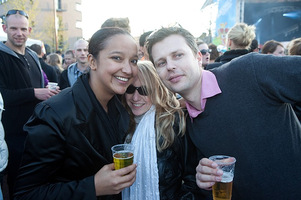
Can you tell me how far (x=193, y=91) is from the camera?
1.92 m

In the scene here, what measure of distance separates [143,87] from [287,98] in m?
1.34

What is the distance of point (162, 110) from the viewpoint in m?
2.41

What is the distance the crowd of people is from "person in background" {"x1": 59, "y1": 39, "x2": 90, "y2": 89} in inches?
92.0

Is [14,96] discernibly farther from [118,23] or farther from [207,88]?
[207,88]

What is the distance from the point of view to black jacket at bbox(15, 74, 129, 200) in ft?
4.99

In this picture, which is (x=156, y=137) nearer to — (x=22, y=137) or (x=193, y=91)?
(x=193, y=91)

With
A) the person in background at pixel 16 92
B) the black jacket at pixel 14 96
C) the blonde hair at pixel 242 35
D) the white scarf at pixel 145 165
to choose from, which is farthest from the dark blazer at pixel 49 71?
the blonde hair at pixel 242 35

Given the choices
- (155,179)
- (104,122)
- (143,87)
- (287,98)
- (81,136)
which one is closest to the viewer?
(287,98)

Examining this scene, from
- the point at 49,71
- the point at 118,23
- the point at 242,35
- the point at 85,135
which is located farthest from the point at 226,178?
the point at 49,71

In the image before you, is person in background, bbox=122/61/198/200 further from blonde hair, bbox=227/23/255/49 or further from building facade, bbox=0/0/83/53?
building facade, bbox=0/0/83/53

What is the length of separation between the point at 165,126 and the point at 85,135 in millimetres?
813

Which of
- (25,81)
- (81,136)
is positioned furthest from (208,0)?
(81,136)

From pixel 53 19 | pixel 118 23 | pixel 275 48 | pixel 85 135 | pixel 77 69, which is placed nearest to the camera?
pixel 85 135

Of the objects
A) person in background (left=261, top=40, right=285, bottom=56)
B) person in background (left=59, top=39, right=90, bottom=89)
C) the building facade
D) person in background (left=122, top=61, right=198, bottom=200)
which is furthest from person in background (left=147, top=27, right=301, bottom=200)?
the building facade
